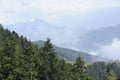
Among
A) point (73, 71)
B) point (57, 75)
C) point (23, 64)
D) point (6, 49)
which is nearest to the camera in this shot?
point (23, 64)

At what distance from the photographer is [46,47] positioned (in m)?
73.7

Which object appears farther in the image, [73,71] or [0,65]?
[73,71]

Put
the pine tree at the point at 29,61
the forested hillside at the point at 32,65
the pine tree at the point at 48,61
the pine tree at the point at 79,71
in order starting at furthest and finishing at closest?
the pine tree at the point at 79,71
the pine tree at the point at 48,61
the forested hillside at the point at 32,65
the pine tree at the point at 29,61

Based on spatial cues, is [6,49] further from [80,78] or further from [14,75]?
[80,78]

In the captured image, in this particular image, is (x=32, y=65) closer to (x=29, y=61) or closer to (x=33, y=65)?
(x=33, y=65)

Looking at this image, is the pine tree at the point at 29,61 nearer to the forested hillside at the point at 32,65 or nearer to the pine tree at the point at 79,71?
the forested hillside at the point at 32,65

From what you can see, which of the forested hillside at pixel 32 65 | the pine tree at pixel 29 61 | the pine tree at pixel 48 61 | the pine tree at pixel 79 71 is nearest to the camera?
the pine tree at pixel 29 61

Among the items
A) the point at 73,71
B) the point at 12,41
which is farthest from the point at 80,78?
the point at 12,41

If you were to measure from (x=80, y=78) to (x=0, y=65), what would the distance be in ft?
61.3

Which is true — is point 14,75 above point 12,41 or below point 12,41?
below

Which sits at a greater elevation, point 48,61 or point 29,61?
point 48,61

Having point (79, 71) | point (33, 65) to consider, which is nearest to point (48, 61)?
point (79, 71)

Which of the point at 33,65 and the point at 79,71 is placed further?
the point at 79,71

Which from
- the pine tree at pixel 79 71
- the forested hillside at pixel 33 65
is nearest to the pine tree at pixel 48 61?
the forested hillside at pixel 33 65
